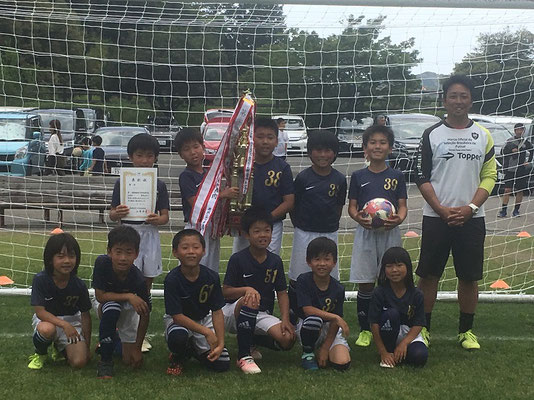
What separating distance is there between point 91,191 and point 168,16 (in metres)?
2.36

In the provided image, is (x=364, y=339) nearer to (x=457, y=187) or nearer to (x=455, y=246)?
(x=455, y=246)

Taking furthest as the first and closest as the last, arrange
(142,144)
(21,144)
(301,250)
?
(21,144) < (301,250) < (142,144)

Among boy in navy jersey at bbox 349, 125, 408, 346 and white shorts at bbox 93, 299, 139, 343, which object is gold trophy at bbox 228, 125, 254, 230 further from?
white shorts at bbox 93, 299, 139, 343

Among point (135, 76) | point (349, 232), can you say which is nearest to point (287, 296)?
point (135, 76)

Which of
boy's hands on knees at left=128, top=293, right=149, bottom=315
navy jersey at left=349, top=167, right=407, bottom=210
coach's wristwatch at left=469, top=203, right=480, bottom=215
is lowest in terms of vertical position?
boy's hands on knees at left=128, top=293, right=149, bottom=315

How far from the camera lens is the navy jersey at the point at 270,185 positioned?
15.9 feet

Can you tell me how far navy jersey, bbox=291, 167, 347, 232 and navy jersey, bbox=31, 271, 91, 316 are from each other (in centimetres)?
163

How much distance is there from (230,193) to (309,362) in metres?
1.23

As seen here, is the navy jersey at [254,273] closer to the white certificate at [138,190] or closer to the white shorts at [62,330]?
the white certificate at [138,190]

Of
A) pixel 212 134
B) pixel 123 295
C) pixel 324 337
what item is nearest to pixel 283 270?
pixel 324 337

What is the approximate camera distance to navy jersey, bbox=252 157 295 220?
4852 millimetres

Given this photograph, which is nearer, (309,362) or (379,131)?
(309,362)

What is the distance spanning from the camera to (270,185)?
4.86 meters

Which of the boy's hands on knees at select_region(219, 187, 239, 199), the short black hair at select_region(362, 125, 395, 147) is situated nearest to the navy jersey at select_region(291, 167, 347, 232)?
the short black hair at select_region(362, 125, 395, 147)
